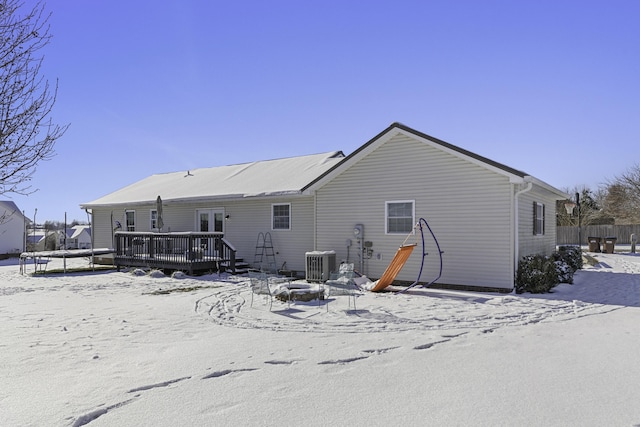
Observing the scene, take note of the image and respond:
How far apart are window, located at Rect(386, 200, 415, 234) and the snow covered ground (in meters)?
2.99

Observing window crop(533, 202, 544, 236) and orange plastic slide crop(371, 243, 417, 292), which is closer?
orange plastic slide crop(371, 243, 417, 292)

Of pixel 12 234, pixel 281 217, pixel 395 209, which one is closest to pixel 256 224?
pixel 281 217

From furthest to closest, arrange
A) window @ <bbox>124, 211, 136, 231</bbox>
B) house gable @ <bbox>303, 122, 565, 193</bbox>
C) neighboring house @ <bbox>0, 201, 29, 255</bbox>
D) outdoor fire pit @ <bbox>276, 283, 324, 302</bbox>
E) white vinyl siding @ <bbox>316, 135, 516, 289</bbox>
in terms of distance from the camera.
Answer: neighboring house @ <bbox>0, 201, 29, 255</bbox> < window @ <bbox>124, 211, 136, 231</bbox> < white vinyl siding @ <bbox>316, 135, 516, 289</bbox> < house gable @ <bbox>303, 122, 565, 193</bbox> < outdoor fire pit @ <bbox>276, 283, 324, 302</bbox>

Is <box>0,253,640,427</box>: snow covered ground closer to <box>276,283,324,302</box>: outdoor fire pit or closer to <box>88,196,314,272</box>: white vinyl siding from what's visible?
<box>276,283,324,302</box>: outdoor fire pit

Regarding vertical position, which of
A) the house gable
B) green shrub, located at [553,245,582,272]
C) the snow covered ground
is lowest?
the snow covered ground

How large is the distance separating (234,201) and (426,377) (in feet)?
42.8

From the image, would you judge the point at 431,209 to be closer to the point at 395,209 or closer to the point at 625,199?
the point at 395,209

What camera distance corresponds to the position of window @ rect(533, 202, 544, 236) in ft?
43.4

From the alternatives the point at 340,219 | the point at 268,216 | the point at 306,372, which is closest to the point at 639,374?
the point at 306,372

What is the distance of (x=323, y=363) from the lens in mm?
5160

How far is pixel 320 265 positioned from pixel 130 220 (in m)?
12.0

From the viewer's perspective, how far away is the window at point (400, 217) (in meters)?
12.1

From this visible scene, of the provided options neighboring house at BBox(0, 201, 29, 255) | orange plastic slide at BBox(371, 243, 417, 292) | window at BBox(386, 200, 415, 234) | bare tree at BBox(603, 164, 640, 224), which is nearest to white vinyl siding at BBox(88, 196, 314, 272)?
window at BBox(386, 200, 415, 234)

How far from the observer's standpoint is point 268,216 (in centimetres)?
1589
